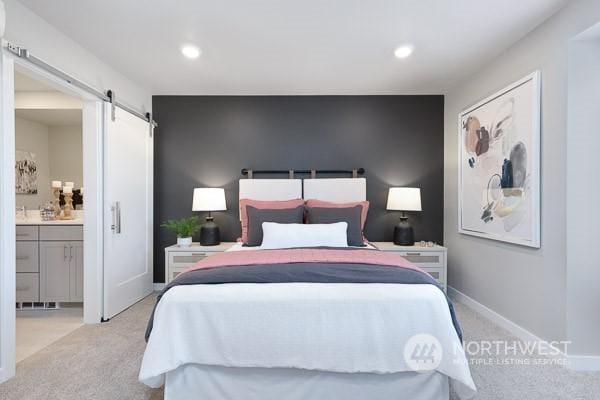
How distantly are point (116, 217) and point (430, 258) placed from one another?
135 inches

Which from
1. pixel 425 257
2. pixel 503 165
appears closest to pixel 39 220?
pixel 425 257

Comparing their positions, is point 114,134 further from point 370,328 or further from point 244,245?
point 370,328

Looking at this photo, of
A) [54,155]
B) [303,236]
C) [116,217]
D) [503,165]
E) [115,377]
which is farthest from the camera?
[54,155]

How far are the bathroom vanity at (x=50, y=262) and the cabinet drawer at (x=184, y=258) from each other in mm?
949

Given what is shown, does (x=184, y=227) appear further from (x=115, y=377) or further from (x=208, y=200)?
(x=115, y=377)

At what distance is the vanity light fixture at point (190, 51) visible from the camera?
280 cm

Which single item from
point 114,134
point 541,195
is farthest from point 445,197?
point 114,134

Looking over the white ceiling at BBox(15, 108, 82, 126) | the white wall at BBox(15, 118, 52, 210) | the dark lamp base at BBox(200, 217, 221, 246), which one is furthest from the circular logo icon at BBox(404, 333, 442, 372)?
the white wall at BBox(15, 118, 52, 210)

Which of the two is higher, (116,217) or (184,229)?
(116,217)

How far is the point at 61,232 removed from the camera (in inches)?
133

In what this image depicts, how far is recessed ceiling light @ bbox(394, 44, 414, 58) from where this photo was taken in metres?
2.78

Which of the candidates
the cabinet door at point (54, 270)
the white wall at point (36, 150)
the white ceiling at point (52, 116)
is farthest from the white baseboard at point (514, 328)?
the white wall at point (36, 150)

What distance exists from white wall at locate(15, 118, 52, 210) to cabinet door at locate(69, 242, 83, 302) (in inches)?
51.0

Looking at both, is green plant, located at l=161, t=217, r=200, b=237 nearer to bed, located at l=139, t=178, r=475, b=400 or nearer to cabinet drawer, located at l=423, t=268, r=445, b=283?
bed, located at l=139, t=178, r=475, b=400
